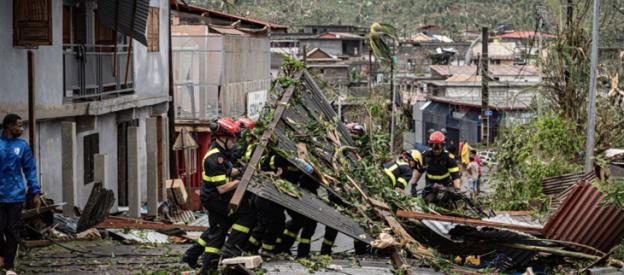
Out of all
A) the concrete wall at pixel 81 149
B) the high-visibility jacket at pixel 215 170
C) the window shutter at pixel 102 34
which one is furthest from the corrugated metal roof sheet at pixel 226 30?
Result: the high-visibility jacket at pixel 215 170

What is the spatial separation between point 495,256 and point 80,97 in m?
10.0

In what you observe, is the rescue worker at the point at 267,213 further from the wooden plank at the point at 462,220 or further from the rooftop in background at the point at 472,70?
the rooftop in background at the point at 472,70

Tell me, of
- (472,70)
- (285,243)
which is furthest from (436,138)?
(472,70)

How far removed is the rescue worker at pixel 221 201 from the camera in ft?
35.9

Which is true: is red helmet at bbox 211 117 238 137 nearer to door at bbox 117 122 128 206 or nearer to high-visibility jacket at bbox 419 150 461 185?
high-visibility jacket at bbox 419 150 461 185

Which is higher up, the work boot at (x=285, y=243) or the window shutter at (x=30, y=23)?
the window shutter at (x=30, y=23)

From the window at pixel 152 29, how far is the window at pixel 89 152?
4.02 m

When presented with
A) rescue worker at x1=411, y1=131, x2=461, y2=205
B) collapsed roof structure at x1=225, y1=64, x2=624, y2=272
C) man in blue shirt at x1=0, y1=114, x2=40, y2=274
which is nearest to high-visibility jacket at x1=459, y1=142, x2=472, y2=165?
rescue worker at x1=411, y1=131, x2=461, y2=205

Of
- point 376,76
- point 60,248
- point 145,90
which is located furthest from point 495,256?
point 376,76

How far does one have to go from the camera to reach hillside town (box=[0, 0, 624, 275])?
1119 cm

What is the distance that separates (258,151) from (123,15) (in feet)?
33.7

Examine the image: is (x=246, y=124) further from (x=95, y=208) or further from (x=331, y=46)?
(x=331, y=46)

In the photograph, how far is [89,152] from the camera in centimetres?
2141

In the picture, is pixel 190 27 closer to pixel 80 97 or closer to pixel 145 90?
pixel 145 90
